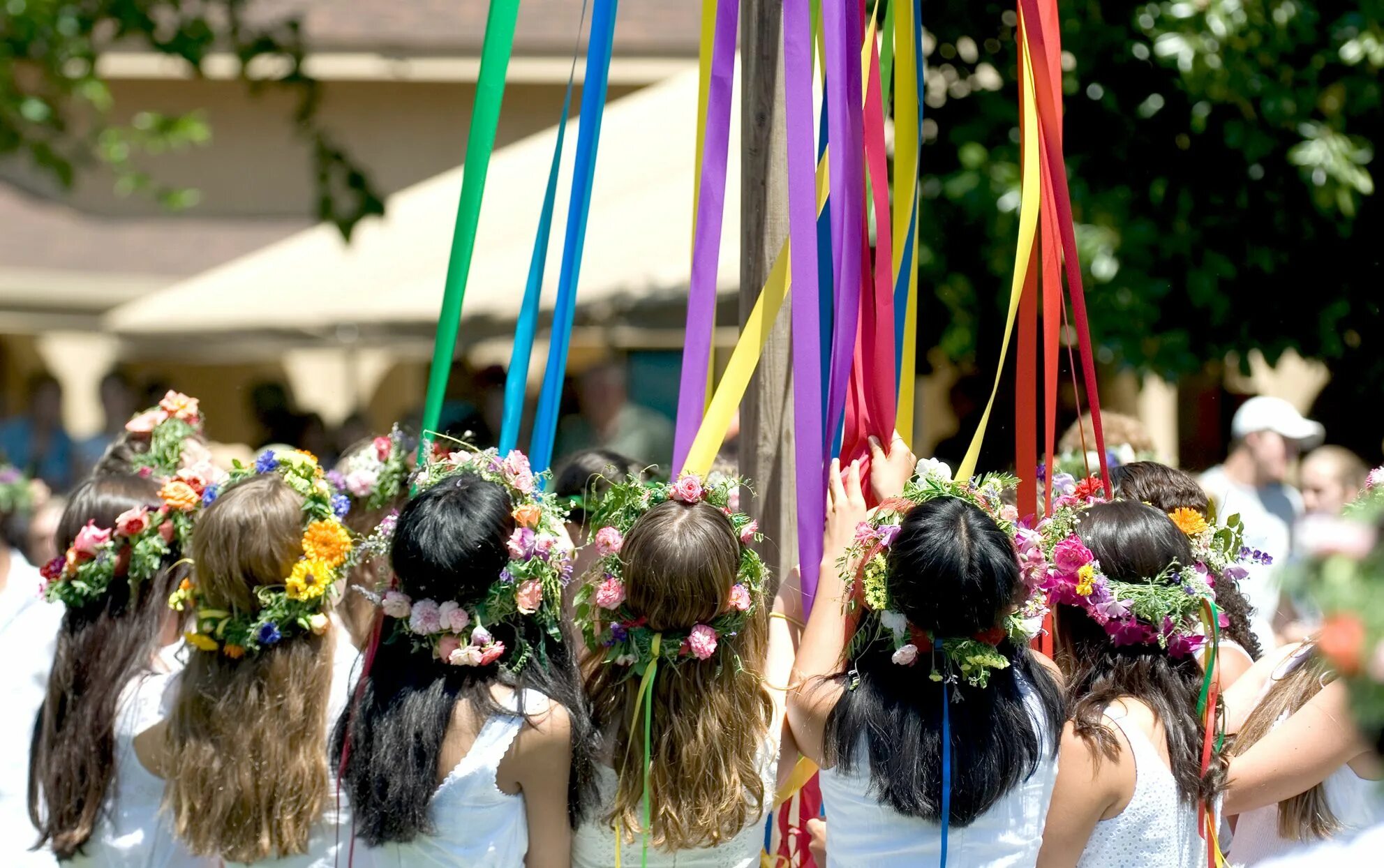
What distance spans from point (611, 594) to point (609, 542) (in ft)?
0.34

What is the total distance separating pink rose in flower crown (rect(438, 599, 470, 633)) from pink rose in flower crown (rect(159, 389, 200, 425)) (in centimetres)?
161

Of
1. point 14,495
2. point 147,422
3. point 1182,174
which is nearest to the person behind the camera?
point 147,422

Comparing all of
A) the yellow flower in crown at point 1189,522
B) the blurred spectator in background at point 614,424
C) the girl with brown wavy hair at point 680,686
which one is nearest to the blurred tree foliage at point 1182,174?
the blurred spectator in background at point 614,424

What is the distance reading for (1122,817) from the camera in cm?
225

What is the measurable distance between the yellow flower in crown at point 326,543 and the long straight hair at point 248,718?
3cm

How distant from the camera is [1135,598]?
2.28 metres

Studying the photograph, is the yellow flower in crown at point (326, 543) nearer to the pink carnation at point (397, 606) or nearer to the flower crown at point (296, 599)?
the flower crown at point (296, 599)

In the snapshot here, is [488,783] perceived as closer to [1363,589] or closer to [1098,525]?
[1098,525]

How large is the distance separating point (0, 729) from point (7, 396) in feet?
38.5

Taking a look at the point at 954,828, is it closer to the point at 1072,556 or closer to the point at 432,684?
the point at 1072,556

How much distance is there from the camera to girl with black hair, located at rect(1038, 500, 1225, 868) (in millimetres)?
2236

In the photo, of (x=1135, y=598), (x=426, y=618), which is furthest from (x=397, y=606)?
(x=1135, y=598)

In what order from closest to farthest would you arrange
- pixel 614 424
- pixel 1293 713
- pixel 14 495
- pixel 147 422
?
pixel 1293 713, pixel 147 422, pixel 14 495, pixel 614 424

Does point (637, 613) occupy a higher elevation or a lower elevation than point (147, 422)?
lower
